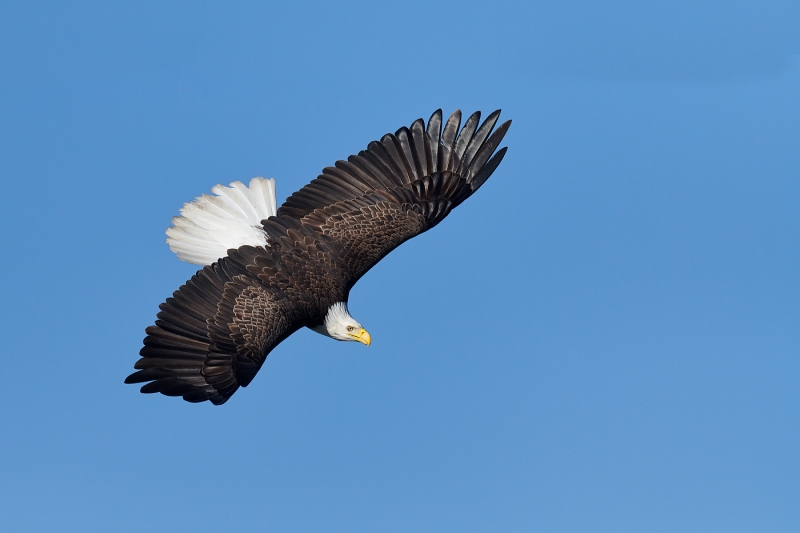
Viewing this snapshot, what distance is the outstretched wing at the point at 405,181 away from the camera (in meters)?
14.9

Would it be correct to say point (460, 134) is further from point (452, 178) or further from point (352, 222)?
point (352, 222)

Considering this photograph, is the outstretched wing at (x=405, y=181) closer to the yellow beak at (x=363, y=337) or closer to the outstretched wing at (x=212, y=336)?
the yellow beak at (x=363, y=337)

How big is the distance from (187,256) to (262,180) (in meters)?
1.50

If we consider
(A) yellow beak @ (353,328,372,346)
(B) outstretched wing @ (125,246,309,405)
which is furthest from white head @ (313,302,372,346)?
(B) outstretched wing @ (125,246,309,405)

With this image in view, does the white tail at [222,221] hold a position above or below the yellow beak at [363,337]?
above

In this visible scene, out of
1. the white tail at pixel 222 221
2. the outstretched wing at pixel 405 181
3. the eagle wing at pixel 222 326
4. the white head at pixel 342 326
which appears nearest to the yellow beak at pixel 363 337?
the white head at pixel 342 326

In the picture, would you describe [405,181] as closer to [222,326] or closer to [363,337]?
[363,337]

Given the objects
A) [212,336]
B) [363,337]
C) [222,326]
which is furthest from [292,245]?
[212,336]

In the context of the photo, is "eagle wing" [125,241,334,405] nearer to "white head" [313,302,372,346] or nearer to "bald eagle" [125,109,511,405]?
"bald eagle" [125,109,511,405]

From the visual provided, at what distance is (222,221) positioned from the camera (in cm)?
1500

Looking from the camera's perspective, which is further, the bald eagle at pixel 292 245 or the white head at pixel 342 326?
the white head at pixel 342 326

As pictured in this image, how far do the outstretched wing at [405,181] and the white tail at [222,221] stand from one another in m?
0.47

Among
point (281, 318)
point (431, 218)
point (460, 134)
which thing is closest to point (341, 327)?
point (281, 318)

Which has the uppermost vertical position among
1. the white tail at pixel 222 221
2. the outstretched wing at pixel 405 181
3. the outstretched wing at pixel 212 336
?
the outstretched wing at pixel 405 181
